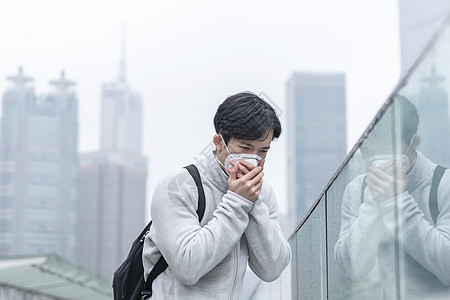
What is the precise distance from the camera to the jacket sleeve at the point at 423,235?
2164 millimetres

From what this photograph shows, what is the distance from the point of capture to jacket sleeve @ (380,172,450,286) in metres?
2.16

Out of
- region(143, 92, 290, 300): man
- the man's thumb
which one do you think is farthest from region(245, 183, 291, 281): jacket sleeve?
the man's thumb

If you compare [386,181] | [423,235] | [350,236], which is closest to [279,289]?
[350,236]

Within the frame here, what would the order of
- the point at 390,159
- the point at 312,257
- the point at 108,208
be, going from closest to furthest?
the point at 390,159, the point at 312,257, the point at 108,208

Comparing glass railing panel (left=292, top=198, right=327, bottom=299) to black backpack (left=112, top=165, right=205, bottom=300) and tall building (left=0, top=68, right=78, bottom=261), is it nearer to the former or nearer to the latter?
black backpack (left=112, top=165, right=205, bottom=300)

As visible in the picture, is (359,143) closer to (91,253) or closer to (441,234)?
(441,234)

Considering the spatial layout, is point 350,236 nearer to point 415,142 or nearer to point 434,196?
point 434,196

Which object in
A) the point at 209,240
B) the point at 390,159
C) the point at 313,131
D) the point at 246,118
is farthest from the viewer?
the point at 313,131

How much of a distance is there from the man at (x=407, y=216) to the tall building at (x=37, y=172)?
529 ft

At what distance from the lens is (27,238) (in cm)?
16462

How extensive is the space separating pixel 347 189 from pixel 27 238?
548ft

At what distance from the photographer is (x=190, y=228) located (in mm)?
2500

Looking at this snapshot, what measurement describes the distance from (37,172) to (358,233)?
173 meters

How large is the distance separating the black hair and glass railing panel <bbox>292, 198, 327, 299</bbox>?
86cm
